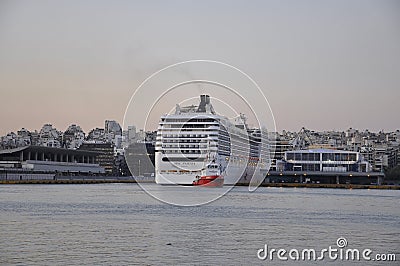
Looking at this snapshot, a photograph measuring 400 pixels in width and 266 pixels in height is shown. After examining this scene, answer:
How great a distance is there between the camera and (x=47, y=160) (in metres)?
105

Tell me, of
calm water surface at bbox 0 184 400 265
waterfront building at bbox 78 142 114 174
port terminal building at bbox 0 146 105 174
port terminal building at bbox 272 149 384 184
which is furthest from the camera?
waterfront building at bbox 78 142 114 174

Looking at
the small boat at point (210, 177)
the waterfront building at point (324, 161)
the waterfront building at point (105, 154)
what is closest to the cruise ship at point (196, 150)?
the small boat at point (210, 177)

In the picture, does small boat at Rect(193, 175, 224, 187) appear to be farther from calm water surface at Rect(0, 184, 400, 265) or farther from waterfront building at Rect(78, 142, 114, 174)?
waterfront building at Rect(78, 142, 114, 174)

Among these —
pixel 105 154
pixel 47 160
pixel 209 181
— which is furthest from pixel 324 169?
pixel 105 154

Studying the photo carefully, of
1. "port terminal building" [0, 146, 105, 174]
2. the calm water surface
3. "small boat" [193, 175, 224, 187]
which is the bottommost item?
the calm water surface

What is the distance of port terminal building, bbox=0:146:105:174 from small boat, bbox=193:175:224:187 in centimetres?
3480

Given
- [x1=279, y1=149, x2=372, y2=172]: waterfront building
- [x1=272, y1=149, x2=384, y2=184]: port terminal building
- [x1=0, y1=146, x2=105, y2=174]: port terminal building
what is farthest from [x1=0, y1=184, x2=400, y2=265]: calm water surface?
[x1=279, y1=149, x2=372, y2=172]: waterfront building

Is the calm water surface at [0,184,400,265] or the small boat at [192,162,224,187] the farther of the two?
the small boat at [192,162,224,187]

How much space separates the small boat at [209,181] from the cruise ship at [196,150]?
0.12 meters

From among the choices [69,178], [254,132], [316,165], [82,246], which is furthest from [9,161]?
[82,246]

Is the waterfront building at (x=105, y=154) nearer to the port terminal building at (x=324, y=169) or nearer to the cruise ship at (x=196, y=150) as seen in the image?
the port terminal building at (x=324, y=169)

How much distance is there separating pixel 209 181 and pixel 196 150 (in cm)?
331

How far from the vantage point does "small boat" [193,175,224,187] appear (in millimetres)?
59625

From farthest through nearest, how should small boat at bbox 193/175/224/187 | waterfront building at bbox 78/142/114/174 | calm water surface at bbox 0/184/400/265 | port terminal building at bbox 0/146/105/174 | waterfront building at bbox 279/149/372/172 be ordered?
waterfront building at bbox 78/142/114/174, waterfront building at bbox 279/149/372/172, port terminal building at bbox 0/146/105/174, small boat at bbox 193/175/224/187, calm water surface at bbox 0/184/400/265
